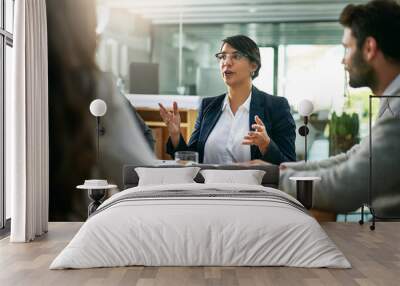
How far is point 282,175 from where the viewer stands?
741 centimetres

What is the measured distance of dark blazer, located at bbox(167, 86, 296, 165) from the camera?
7340 millimetres

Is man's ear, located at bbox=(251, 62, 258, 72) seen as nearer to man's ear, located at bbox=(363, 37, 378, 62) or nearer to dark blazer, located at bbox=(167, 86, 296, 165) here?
dark blazer, located at bbox=(167, 86, 296, 165)

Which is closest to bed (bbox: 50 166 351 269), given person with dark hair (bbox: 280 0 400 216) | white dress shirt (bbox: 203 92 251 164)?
white dress shirt (bbox: 203 92 251 164)

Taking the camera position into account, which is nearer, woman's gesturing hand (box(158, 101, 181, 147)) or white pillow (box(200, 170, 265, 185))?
white pillow (box(200, 170, 265, 185))

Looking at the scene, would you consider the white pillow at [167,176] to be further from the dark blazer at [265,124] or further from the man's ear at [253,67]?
the man's ear at [253,67]

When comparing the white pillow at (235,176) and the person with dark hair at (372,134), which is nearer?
the white pillow at (235,176)

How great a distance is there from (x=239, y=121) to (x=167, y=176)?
1.20 meters

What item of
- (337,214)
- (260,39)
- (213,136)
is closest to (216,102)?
(213,136)

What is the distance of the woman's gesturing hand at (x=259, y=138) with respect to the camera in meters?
7.30

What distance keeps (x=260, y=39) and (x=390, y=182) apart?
2.40 metres

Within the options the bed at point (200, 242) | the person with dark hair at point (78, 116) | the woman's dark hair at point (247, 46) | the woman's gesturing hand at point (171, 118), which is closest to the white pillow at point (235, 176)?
the woman's gesturing hand at point (171, 118)

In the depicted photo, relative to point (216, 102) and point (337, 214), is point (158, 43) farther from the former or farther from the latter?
point (337, 214)

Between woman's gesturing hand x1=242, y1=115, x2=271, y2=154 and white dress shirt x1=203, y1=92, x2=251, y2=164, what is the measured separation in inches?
2.2

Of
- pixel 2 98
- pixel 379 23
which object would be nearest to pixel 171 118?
pixel 2 98
